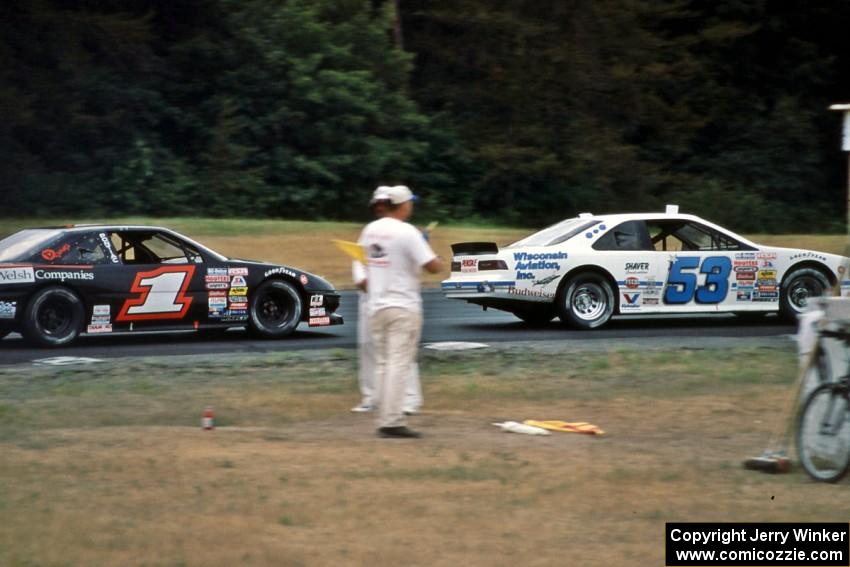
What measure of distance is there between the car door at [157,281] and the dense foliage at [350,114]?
2084 cm

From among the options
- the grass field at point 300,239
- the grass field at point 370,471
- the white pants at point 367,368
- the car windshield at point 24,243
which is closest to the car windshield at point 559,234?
the grass field at point 370,471

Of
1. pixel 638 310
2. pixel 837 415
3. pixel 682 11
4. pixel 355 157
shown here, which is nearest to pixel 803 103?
pixel 682 11

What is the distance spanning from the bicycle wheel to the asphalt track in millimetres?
7567

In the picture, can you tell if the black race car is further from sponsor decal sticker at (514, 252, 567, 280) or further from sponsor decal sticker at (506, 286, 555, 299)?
sponsor decal sticker at (514, 252, 567, 280)

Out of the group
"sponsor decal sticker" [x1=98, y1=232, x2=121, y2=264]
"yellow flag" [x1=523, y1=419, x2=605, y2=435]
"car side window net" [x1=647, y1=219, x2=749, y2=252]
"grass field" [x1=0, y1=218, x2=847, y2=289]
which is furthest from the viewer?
"grass field" [x1=0, y1=218, x2=847, y2=289]

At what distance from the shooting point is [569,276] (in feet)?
53.6

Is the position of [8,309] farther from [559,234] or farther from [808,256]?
[808,256]

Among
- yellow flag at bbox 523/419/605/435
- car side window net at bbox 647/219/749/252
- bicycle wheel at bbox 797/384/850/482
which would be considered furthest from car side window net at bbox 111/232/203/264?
bicycle wheel at bbox 797/384/850/482

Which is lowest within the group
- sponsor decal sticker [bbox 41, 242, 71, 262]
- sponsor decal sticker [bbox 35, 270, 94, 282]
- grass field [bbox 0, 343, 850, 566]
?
grass field [bbox 0, 343, 850, 566]

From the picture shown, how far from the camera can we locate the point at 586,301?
16594 mm

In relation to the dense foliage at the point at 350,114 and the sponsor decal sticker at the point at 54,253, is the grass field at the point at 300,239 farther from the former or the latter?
the sponsor decal sticker at the point at 54,253

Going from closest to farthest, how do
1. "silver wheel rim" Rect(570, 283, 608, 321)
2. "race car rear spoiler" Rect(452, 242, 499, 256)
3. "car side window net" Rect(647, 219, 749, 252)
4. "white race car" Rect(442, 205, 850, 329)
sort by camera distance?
1. "white race car" Rect(442, 205, 850, 329)
2. "race car rear spoiler" Rect(452, 242, 499, 256)
3. "silver wheel rim" Rect(570, 283, 608, 321)
4. "car side window net" Rect(647, 219, 749, 252)

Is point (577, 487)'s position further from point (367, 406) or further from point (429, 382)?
point (429, 382)

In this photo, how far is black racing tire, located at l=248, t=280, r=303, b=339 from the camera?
51.1ft
